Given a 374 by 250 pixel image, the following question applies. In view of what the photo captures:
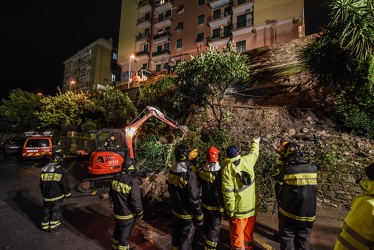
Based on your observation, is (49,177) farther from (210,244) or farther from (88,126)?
(88,126)

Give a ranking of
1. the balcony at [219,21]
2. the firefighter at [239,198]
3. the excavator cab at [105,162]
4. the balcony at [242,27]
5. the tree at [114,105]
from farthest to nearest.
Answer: the balcony at [219,21]
the balcony at [242,27]
the tree at [114,105]
the excavator cab at [105,162]
the firefighter at [239,198]

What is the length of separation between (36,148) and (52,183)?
34.3ft

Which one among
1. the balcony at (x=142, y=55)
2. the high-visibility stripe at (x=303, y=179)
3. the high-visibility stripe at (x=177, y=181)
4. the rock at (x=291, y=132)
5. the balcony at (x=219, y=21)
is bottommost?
the high-visibility stripe at (x=177, y=181)

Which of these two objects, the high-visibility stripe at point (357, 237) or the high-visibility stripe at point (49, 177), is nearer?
the high-visibility stripe at point (357, 237)

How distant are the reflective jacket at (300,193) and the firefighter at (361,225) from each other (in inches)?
53.5

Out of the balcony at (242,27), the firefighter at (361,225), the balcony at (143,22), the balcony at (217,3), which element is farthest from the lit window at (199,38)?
the firefighter at (361,225)

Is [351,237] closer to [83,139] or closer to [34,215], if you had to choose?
[34,215]

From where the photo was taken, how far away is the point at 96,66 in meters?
39.1

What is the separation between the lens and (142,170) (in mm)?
8305

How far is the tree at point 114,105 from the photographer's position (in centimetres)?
1719

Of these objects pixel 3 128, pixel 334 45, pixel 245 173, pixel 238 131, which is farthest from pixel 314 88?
pixel 3 128

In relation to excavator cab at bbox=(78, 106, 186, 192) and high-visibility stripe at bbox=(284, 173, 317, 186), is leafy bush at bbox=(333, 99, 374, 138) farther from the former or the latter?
excavator cab at bbox=(78, 106, 186, 192)

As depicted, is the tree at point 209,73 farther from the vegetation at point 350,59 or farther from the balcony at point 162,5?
the balcony at point 162,5

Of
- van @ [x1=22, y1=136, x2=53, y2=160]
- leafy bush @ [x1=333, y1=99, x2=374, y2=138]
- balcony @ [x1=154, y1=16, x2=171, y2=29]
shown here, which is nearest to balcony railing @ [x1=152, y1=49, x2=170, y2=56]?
balcony @ [x1=154, y1=16, x2=171, y2=29]
